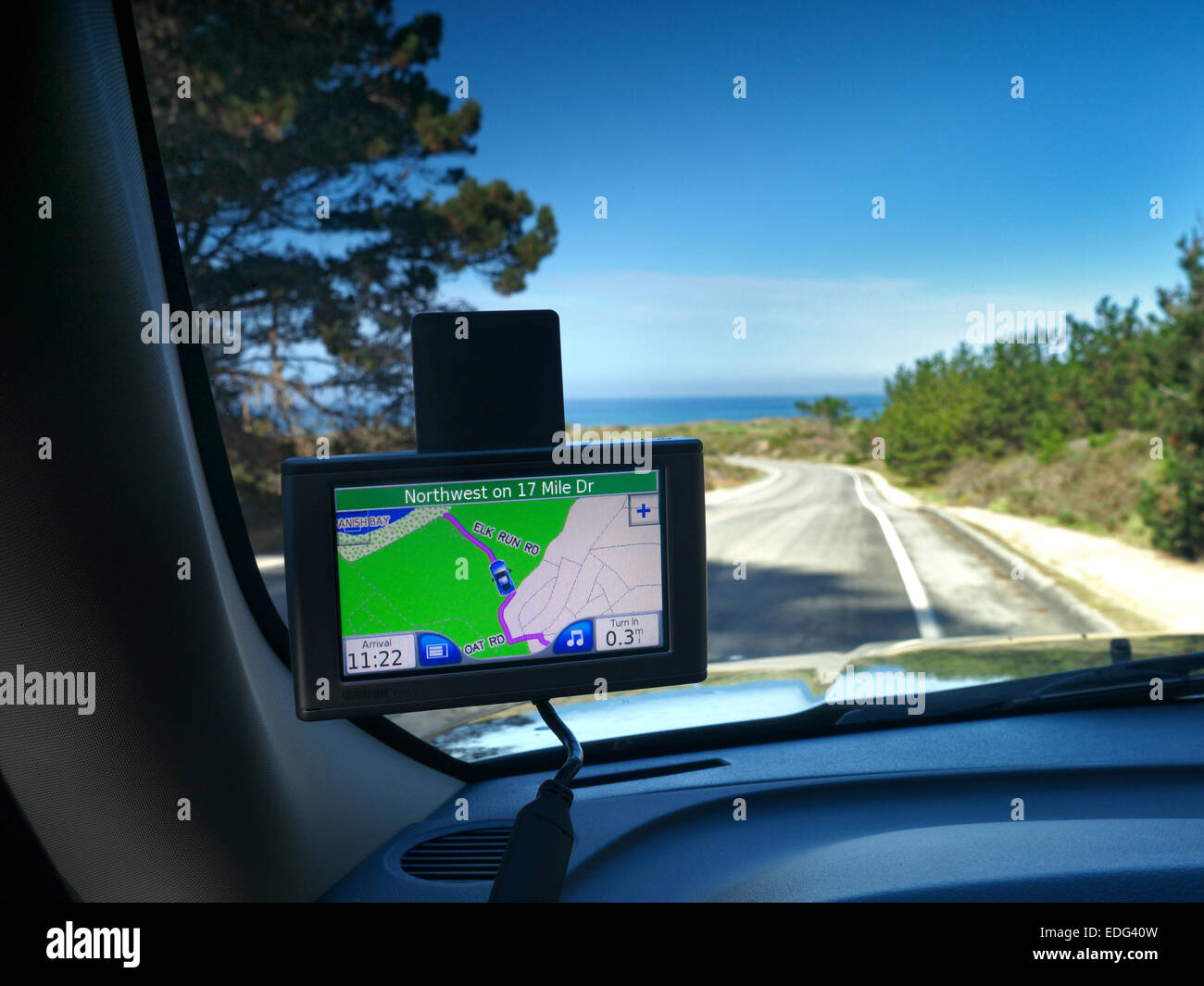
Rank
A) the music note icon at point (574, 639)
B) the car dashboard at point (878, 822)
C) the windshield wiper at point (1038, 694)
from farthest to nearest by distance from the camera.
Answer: the windshield wiper at point (1038, 694) < the car dashboard at point (878, 822) < the music note icon at point (574, 639)

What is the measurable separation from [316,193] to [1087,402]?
420 inches

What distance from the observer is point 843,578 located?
6184 millimetres

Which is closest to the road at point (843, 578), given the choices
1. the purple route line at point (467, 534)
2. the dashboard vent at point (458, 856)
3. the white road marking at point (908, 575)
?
the white road marking at point (908, 575)

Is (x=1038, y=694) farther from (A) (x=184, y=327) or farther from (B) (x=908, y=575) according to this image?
(B) (x=908, y=575)

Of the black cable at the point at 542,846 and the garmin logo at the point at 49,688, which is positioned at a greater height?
the garmin logo at the point at 49,688

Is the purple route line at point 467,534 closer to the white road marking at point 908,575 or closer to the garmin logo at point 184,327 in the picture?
the garmin logo at point 184,327

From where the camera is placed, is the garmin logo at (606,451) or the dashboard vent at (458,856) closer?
the garmin logo at (606,451)

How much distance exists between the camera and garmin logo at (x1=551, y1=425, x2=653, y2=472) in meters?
1.42

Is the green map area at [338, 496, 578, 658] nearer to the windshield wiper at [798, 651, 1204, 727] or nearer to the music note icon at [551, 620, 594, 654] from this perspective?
the music note icon at [551, 620, 594, 654]

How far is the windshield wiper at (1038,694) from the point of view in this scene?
8.96 feet
